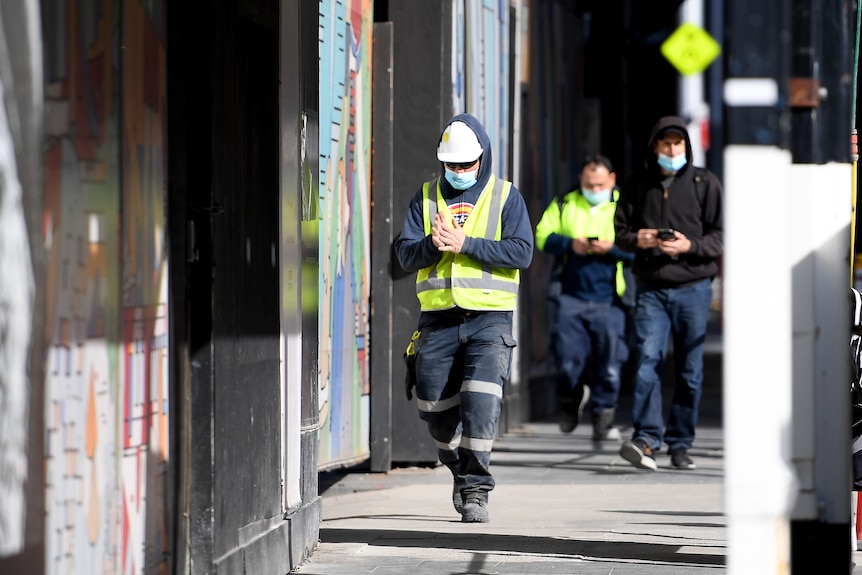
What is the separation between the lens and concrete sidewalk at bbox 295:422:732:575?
20.5 ft

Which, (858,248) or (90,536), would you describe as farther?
(858,248)

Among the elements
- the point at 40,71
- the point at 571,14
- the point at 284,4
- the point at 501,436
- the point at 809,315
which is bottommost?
the point at 501,436

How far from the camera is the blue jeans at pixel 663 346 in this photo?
9.48 m

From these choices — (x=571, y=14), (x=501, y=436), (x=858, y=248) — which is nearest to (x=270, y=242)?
(x=858, y=248)

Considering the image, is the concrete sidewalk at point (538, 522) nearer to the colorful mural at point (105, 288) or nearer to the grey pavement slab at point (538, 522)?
the grey pavement slab at point (538, 522)

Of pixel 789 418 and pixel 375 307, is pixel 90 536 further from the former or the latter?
pixel 375 307

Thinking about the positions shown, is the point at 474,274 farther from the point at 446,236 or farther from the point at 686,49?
the point at 686,49

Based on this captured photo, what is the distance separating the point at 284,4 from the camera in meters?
6.23

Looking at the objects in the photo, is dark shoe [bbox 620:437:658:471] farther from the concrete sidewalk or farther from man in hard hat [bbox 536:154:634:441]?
man in hard hat [bbox 536:154:634:441]

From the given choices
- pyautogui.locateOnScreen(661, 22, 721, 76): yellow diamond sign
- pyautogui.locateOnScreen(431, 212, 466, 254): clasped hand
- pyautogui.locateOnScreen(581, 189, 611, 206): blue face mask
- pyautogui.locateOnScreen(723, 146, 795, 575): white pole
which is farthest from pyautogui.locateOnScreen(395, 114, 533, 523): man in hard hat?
pyautogui.locateOnScreen(661, 22, 721, 76): yellow diamond sign

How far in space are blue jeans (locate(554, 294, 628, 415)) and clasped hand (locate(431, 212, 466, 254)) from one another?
14.2 ft

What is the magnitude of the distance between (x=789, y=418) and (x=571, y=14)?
476 inches

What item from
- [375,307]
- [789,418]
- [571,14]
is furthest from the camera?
[571,14]

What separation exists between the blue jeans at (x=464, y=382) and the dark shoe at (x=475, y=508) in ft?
0.11
